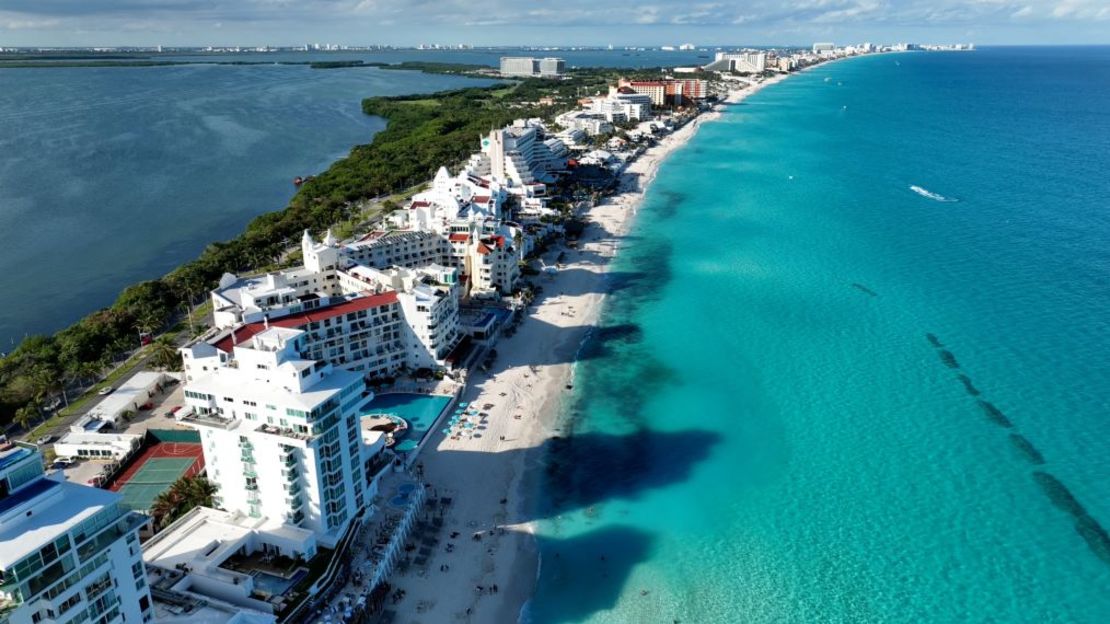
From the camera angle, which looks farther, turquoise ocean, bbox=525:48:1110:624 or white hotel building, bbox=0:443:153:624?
turquoise ocean, bbox=525:48:1110:624

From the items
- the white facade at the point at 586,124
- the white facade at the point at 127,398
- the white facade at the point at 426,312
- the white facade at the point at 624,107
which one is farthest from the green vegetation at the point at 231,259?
the white facade at the point at 624,107

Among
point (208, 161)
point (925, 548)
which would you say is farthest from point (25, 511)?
point (208, 161)

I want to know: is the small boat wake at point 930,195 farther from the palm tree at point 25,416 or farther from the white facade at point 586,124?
the palm tree at point 25,416

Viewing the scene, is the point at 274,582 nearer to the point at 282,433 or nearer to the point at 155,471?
the point at 282,433

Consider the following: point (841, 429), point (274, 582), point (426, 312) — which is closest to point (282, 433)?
point (274, 582)

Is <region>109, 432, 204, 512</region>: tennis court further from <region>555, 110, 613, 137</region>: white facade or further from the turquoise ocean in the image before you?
<region>555, 110, 613, 137</region>: white facade

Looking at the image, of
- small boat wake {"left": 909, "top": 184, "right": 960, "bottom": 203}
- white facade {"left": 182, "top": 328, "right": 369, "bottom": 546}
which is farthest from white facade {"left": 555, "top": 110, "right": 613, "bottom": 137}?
white facade {"left": 182, "top": 328, "right": 369, "bottom": 546}
